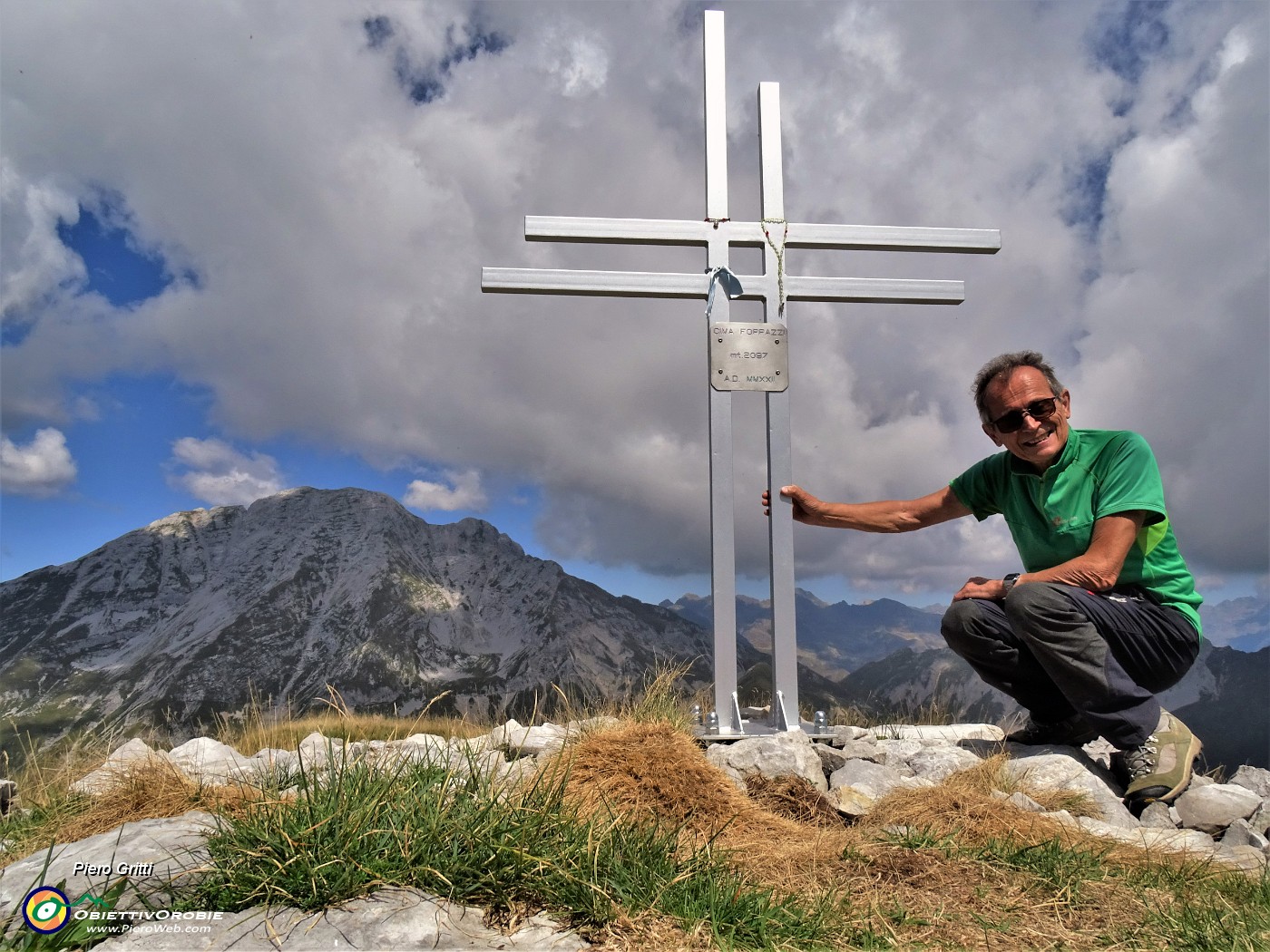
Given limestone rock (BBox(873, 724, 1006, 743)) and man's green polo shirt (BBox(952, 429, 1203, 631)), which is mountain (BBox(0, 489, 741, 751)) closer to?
limestone rock (BBox(873, 724, 1006, 743))

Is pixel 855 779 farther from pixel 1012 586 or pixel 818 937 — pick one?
pixel 818 937

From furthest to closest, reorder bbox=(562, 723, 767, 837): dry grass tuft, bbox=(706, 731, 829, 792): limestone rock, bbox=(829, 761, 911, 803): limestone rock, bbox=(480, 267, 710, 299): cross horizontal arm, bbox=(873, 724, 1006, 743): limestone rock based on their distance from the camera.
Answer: bbox=(480, 267, 710, 299): cross horizontal arm
bbox=(873, 724, 1006, 743): limestone rock
bbox=(706, 731, 829, 792): limestone rock
bbox=(829, 761, 911, 803): limestone rock
bbox=(562, 723, 767, 837): dry grass tuft

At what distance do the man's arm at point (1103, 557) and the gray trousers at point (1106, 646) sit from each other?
6 centimetres

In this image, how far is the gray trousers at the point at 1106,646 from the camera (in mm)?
3922

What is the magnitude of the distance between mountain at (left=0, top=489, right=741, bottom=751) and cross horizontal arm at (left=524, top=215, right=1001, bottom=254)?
4222cm

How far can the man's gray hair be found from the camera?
14.1 feet

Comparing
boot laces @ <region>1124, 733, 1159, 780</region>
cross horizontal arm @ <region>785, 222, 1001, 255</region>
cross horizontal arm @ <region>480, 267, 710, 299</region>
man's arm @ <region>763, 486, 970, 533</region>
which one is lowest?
boot laces @ <region>1124, 733, 1159, 780</region>

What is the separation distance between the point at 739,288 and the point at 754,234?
468 millimetres

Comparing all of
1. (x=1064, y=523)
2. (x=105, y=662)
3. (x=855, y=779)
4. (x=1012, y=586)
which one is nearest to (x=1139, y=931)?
(x=855, y=779)

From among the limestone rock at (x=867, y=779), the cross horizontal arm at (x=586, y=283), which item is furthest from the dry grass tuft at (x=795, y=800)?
the cross horizontal arm at (x=586, y=283)

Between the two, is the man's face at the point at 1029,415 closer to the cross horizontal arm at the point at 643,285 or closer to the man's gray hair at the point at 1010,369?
the man's gray hair at the point at 1010,369

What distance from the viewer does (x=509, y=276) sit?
5723mm

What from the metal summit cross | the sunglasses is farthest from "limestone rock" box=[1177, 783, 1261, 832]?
the metal summit cross

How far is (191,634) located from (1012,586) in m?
58.8
